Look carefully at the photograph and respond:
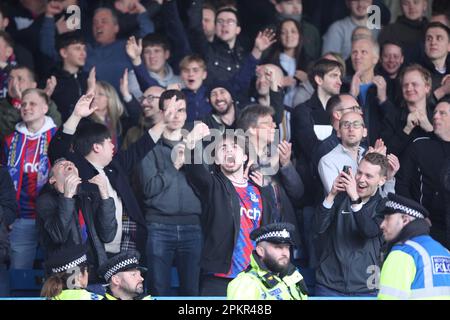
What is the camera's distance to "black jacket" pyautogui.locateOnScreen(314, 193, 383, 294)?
9.05 m

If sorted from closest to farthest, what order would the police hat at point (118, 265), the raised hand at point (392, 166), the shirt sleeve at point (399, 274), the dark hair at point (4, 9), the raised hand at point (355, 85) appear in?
the shirt sleeve at point (399, 274) < the police hat at point (118, 265) < the raised hand at point (392, 166) < the raised hand at point (355, 85) < the dark hair at point (4, 9)

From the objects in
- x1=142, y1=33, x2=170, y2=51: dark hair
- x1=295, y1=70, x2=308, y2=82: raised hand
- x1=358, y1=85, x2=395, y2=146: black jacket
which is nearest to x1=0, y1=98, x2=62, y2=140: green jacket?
x1=142, y1=33, x2=170, y2=51: dark hair

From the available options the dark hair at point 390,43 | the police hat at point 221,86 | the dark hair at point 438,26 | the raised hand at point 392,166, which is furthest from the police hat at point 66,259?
the dark hair at point 438,26

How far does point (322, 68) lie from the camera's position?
10102 millimetres

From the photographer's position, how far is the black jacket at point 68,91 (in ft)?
33.8

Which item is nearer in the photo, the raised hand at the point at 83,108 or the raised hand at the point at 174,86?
the raised hand at the point at 83,108

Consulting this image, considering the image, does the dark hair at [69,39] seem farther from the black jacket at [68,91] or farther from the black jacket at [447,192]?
the black jacket at [447,192]

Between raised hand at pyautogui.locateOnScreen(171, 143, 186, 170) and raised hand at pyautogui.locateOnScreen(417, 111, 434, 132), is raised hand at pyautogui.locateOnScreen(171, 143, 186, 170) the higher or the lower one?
the lower one

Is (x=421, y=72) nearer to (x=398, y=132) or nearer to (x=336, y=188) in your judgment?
(x=398, y=132)

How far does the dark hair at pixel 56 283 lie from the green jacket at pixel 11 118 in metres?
1.84

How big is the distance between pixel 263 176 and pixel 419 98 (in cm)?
151

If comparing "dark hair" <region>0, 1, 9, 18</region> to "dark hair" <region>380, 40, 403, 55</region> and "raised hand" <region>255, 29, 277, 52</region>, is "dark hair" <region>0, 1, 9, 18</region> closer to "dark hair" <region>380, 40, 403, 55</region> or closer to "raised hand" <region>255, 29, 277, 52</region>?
"raised hand" <region>255, 29, 277, 52</region>

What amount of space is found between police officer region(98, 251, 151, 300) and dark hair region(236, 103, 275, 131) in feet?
5.15

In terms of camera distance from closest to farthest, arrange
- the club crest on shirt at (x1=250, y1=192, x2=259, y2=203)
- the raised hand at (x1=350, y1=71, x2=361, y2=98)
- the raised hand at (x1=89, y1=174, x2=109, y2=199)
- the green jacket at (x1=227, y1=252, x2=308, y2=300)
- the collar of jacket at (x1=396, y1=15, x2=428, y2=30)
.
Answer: the green jacket at (x1=227, y1=252, x2=308, y2=300), the raised hand at (x1=89, y1=174, x2=109, y2=199), the club crest on shirt at (x1=250, y1=192, x2=259, y2=203), the raised hand at (x1=350, y1=71, x2=361, y2=98), the collar of jacket at (x1=396, y1=15, x2=428, y2=30)
